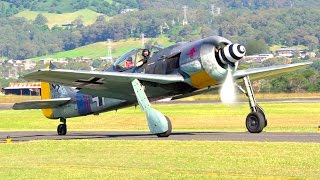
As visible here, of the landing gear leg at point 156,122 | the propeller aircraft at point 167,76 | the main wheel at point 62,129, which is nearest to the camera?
the landing gear leg at point 156,122

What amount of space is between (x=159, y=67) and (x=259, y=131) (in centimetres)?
386

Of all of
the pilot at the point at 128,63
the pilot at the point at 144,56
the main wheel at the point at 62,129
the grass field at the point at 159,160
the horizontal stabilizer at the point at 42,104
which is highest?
the pilot at the point at 144,56

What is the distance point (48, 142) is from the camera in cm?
2708

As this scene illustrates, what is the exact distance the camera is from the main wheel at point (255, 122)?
29.5m

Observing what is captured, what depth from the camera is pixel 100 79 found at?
29109 mm

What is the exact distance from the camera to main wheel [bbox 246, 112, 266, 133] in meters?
29.5

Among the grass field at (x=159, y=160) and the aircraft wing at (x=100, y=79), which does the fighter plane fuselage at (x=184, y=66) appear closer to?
the aircraft wing at (x=100, y=79)

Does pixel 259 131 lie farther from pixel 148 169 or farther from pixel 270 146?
pixel 148 169

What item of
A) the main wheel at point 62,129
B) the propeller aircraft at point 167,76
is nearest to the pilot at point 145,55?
the propeller aircraft at point 167,76

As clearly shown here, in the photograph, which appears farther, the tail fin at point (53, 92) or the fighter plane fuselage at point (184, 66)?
the tail fin at point (53, 92)

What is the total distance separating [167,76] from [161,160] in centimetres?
819

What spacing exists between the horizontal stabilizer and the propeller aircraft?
118 inches

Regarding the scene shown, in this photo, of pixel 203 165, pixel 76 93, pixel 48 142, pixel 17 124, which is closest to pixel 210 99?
pixel 17 124

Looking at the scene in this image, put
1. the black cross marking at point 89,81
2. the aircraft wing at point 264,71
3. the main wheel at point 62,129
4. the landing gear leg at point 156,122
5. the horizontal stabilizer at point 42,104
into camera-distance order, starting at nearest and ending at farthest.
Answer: the landing gear leg at point 156,122 < the black cross marking at point 89,81 < the aircraft wing at point 264,71 < the horizontal stabilizer at point 42,104 < the main wheel at point 62,129
